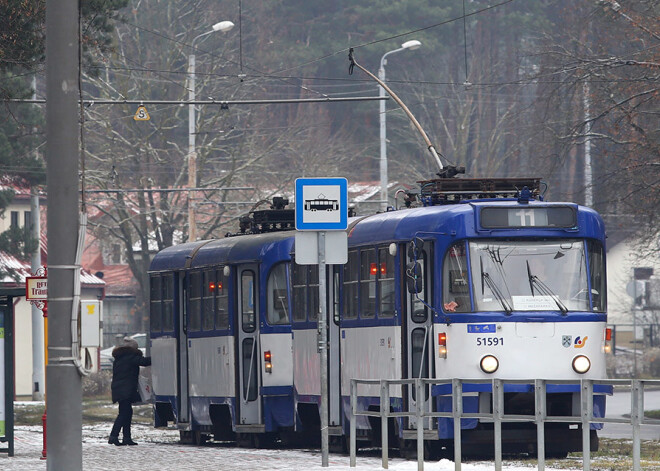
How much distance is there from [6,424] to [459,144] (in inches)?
1896

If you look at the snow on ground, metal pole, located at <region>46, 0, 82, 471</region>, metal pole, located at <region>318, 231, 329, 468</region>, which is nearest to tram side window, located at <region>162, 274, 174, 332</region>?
the snow on ground

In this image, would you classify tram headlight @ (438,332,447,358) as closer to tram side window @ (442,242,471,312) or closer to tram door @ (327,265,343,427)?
tram side window @ (442,242,471,312)

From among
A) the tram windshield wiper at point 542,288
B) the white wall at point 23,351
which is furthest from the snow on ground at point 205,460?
the white wall at point 23,351

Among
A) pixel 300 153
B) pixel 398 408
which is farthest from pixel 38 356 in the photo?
pixel 398 408

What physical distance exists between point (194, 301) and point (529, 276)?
26.1 ft

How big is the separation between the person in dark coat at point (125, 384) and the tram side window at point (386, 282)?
5.82m

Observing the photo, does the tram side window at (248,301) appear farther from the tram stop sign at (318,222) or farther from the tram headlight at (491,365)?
the tram stop sign at (318,222)

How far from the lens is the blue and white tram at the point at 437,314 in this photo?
17.7 meters

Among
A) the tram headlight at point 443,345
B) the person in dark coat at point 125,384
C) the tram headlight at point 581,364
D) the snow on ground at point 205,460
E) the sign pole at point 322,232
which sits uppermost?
the sign pole at point 322,232

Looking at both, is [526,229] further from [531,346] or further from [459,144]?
[459,144]

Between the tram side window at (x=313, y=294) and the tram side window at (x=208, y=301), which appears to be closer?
the tram side window at (x=313, y=294)

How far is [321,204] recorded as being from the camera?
1633 centimetres

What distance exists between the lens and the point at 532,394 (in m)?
17.9

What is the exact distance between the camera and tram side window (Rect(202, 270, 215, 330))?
23.8m
